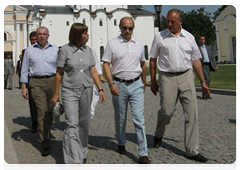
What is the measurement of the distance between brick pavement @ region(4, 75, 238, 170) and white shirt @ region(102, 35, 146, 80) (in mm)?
1238

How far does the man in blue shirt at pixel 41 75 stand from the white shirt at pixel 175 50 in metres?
1.85

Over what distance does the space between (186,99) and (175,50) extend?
0.72 m

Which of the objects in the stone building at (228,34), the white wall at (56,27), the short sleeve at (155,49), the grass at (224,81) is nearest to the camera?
the short sleeve at (155,49)

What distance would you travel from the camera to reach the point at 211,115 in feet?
25.3

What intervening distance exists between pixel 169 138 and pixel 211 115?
8.31 ft

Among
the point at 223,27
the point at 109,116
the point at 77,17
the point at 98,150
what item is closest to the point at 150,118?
the point at 109,116

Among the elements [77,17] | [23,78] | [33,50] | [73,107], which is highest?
[77,17]

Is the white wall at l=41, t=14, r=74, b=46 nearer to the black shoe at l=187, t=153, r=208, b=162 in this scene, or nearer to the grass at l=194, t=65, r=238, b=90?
the grass at l=194, t=65, r=238, b=90

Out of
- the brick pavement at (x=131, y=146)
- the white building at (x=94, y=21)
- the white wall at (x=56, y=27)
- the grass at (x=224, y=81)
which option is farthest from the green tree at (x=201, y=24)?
the brick pavement at (x=131, y=146)

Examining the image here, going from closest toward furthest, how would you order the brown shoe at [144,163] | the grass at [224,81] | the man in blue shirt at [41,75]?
the brown shoe at [144,163] → the man in blue shirt at [41,75] → the grass at [224,81]

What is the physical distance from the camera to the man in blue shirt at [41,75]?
5121 millimetres

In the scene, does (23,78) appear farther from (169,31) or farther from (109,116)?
(109,116)

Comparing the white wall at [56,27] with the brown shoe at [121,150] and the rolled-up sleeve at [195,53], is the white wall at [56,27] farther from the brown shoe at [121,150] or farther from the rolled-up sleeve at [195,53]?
the rolled-up sleeve at [195,53]

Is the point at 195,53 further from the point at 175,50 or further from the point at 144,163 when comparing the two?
the point at 144,163
